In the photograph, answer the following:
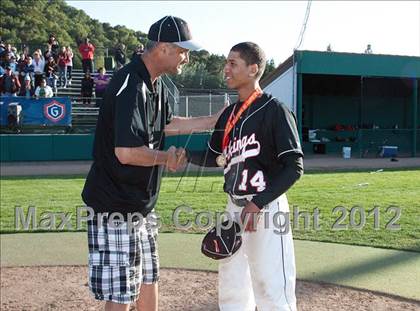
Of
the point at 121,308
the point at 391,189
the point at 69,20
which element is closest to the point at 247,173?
the point at 121,308

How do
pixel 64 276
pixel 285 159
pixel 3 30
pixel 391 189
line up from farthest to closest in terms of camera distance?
1. pixel 3 30
2. pixel 391 189
3. pixel 64 276
4. pixel 285 159

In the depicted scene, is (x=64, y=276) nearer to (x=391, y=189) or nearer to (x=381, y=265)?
(x=381, y=265)

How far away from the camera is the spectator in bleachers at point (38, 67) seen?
22.0 meters

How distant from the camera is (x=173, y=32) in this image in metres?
3.29

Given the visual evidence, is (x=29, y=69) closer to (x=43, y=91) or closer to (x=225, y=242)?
(x=43, y=91)

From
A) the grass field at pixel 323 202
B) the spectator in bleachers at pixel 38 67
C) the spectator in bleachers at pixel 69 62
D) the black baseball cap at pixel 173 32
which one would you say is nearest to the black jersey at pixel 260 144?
the black baseball cap at pixel 173 32

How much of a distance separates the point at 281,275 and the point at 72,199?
26.3 ft

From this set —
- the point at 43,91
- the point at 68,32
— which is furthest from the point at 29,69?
the point at 68,32

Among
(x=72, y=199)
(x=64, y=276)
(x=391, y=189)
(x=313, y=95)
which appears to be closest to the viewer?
(x=64, y=276)

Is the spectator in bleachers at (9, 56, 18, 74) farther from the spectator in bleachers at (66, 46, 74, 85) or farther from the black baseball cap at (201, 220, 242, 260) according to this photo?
the black baseball cap at (201, 220, 242, 260)

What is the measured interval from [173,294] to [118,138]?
7.74 ft

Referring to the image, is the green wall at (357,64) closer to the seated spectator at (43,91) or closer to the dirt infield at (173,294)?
the seated spectator at (43,91)

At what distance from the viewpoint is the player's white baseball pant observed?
338 centimetres

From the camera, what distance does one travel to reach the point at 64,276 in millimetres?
5637
